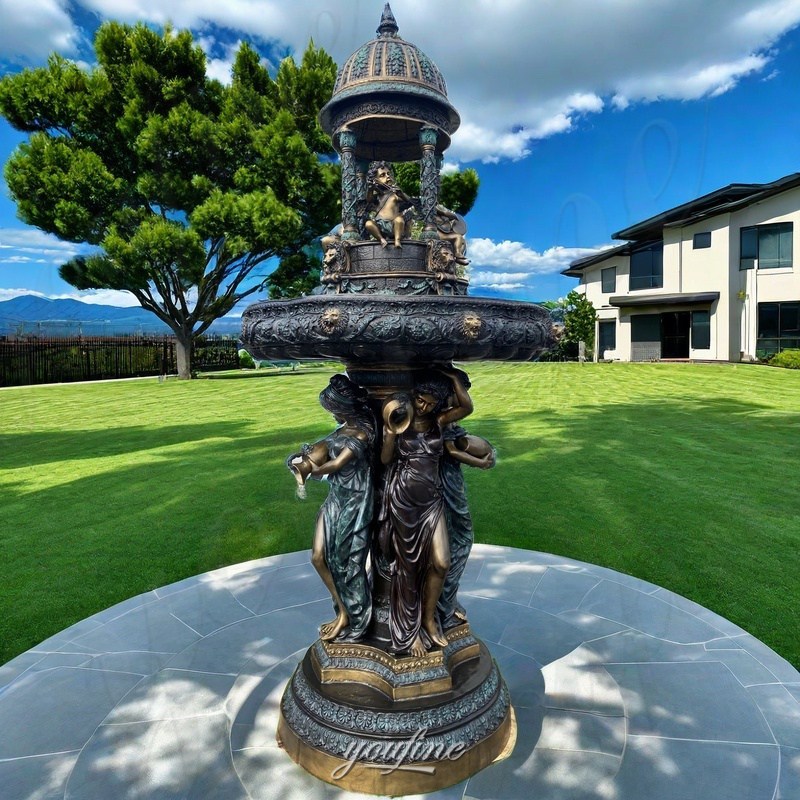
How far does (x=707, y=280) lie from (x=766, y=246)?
129 inches

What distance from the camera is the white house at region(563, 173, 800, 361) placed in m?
29.0

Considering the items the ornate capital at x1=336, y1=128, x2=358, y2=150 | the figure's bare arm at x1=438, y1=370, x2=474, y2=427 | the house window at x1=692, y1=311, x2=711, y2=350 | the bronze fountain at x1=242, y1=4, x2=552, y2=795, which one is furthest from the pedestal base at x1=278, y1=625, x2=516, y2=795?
the house window at x1=692, y1=311, x2=711, y2=350

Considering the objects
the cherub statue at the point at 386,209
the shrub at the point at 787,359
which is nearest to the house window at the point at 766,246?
the shrub at the point at 787,359

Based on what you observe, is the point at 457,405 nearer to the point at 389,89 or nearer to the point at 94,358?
the point at 389,89

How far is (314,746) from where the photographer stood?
3.04 metres

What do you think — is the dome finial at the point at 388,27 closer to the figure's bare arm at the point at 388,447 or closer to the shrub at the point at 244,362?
the figure's bare arm at the point at 388,447

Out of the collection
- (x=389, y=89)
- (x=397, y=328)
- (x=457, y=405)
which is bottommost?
(x=457, y=405)

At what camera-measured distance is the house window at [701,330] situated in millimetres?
32125

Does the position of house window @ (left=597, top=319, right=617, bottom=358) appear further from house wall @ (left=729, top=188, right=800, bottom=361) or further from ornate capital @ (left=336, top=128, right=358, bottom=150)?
ornate capital @ (left=336, top=128, right=358, bottom=150)

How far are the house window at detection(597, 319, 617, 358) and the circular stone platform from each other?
35174 mm

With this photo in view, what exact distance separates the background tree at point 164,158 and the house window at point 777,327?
2436cm

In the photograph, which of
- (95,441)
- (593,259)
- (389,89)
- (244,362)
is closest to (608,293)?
(593,259)

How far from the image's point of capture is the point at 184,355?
2967 cm

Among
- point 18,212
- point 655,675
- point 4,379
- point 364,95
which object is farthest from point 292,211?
point 655,675
